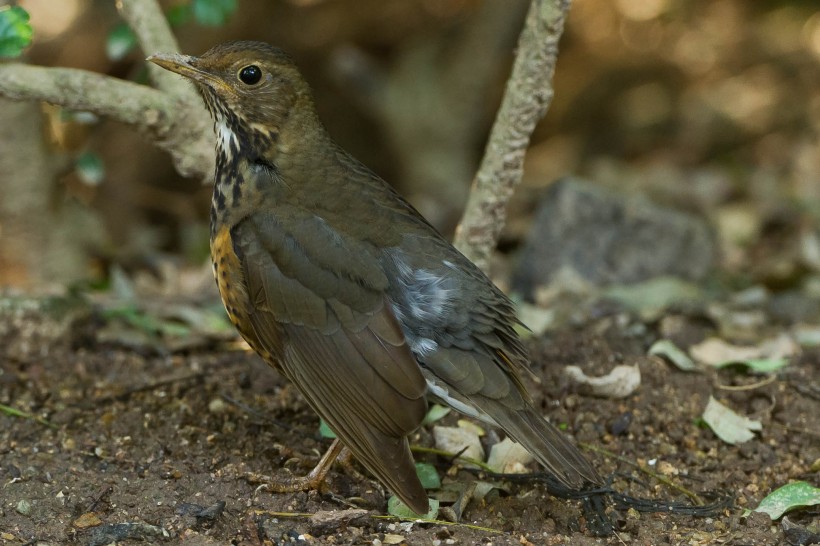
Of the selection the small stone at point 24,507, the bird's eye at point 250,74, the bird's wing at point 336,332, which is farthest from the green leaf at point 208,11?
the small stone at point 24,507

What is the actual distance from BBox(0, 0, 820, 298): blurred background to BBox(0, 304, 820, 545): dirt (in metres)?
1.45

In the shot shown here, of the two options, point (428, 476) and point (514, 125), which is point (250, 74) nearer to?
point (514, 125)

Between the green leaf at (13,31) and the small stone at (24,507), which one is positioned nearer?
the small stone at (24,507)

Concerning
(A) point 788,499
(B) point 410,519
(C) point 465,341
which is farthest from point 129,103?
(A) point 788,499

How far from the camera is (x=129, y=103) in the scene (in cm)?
490

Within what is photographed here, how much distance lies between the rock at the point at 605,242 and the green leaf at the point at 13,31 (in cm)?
379

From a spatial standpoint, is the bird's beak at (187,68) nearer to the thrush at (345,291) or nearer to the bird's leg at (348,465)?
the thrush at (345,291)

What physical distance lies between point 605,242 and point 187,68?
143 inches

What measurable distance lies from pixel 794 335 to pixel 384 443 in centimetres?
322

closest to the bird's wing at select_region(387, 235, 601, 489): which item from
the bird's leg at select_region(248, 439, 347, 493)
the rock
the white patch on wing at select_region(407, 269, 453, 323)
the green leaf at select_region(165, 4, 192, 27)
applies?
the white patch on wing at select_region(407, 269, 453, 323)

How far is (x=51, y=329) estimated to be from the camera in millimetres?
5719

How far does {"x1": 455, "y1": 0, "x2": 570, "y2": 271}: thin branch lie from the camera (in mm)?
5004

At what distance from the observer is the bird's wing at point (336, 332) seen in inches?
160

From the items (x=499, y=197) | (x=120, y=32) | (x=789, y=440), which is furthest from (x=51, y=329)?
(x=789, y=440)
